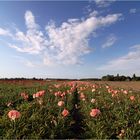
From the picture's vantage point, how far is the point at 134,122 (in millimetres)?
7879

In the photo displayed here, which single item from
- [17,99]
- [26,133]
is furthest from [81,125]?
[17,99]

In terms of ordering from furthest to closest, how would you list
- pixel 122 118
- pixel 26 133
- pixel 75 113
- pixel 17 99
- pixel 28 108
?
1. pixel 17 99
2. pixel 75 113
3. pixel 28 108
4. pixel 122 118
5. pixel 26 133

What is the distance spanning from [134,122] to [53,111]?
8.34ft

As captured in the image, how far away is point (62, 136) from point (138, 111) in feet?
9.14

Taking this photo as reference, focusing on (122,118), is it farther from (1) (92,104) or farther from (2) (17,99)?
(2) (17,99)

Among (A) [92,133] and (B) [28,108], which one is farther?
(B) [28,108]

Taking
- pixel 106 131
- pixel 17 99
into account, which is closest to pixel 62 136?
pixel 106 131

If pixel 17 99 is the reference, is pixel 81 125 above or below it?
below

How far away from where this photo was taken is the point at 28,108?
8586 mm

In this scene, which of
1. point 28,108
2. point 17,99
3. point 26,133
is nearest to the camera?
point 26,133

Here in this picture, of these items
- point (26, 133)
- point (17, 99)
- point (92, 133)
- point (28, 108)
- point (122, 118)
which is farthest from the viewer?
point (17, 99)

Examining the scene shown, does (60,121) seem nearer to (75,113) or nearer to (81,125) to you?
(81,125)

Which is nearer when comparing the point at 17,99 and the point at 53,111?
the point at 53,111

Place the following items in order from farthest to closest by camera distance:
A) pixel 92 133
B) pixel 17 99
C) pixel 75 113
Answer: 1. pixel 17 99
2. pixel 75 113
3. pixel 92 133
